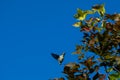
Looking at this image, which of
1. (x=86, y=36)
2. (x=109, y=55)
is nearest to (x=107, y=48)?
(x=109, y=55)

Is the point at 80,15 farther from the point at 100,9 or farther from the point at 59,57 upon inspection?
the point at 59,57

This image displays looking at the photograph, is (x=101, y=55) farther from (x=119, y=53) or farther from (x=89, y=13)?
(x=89, y=13)

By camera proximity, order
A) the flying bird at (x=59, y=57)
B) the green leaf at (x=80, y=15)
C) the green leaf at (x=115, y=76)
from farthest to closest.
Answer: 1. the green leaf at (x=80, y=15)
2. the green leaf at (x=115, y=76)
3. the flying bird at (x=59, y=57)

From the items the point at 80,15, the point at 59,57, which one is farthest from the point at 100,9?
the point at 59,57

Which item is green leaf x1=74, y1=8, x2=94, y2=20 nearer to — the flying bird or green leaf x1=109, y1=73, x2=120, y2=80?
the flying bird

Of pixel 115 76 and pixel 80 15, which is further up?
pixel 80 15

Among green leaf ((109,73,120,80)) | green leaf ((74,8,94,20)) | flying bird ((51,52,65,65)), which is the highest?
green leaf ((74,8,94,20))

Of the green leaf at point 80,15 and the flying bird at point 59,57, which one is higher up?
the green leaf at point 80,15

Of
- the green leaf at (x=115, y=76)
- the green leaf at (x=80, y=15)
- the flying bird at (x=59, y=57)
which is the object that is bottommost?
the green leaf at (x=115, y=76)

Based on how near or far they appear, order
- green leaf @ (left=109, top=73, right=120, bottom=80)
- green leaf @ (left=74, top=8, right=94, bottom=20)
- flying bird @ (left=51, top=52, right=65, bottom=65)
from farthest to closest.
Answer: green leaf @ (left=74, top=8, right=94, bottom=20)
green leaf @ (left=109, top=73, right=120, bottom=80)
flying bird @ (left=51, top=52, right=65, bottom=65)

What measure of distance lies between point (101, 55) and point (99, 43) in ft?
0.48

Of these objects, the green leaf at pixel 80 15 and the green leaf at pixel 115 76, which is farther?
the green leaf at pixel 80 15

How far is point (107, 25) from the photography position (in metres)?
3.36

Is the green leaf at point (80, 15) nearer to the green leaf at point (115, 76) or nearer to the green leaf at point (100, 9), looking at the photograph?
the green leaf at point (100, 9)
